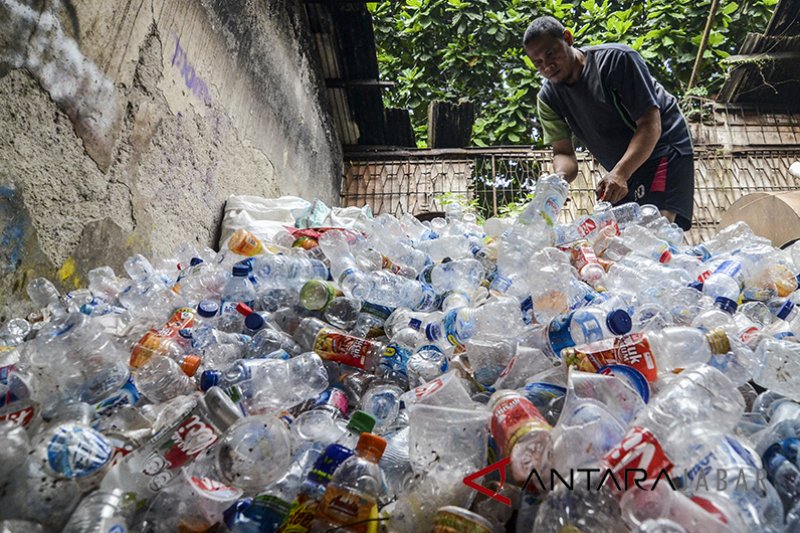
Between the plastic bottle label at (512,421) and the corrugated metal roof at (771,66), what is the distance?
245 inches

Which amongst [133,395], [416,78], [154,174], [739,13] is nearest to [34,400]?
[133,395]

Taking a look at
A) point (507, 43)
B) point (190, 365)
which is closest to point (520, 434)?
point (190, 365)

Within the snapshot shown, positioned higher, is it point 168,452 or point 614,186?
point 614,186

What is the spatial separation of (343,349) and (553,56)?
7.98ft

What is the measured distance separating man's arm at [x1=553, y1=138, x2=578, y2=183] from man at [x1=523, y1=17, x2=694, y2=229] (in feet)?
0.25

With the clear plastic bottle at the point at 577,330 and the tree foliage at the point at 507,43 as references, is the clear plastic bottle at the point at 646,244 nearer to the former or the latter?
the clear plastic bottle at the point at 577,330

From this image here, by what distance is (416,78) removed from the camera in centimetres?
727

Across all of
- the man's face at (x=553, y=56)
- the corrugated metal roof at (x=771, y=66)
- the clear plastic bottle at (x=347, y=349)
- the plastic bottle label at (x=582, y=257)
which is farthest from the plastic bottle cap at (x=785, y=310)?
the corrugated metal roof at (x=771, y=66)

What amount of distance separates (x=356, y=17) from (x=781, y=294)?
4083 millimetres

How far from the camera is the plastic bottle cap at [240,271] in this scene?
5.85 ft

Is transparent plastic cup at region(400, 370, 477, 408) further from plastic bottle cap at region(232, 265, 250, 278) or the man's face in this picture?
the man's face

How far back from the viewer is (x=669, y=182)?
3135mm

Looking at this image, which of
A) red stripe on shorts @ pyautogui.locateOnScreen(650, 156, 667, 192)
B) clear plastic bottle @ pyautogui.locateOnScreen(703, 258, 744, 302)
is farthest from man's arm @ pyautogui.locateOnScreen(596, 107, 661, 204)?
clear plastic bottle @ pyautogui.locateOnScreen(703, 258, 744, 302)

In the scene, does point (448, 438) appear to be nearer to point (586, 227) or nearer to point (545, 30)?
point (586, 227)
